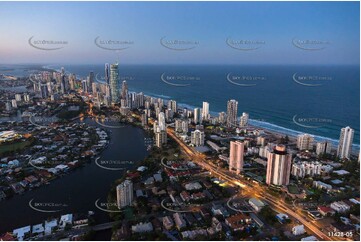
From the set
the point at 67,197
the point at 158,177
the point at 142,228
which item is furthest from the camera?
the point at 158,177

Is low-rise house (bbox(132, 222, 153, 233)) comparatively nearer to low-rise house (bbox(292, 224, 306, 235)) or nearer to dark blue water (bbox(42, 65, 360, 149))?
low-rise house (bbox(292, 224, 306, 235))

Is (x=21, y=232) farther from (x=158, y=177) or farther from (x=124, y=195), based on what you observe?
(x=158, y=177)

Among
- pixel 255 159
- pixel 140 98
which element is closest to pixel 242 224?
pixel 255 159

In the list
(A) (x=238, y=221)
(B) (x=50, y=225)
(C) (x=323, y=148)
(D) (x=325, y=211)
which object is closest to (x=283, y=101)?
(C) (x=323, y=148)

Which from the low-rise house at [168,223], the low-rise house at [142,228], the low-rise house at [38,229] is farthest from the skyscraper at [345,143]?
the low-rise house at [38,229]

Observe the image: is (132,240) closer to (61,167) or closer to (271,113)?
(61,167)

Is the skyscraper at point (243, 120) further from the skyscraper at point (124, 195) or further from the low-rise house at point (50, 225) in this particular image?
the low-rise house at point (50, 225)

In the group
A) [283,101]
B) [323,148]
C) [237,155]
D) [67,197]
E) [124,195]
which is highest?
[283,101]
